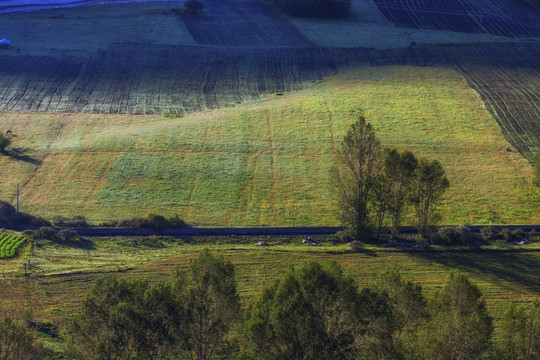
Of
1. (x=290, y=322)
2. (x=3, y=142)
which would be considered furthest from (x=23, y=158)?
(x=290, y=322)

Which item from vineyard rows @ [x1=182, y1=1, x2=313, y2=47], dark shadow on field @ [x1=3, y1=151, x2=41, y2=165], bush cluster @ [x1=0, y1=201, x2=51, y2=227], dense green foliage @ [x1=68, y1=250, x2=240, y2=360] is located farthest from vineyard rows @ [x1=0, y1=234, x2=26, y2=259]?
vineyard rows @ [x1=182, y1=1, x2=313, y2=47]

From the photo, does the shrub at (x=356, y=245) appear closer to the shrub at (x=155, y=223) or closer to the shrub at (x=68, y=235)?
the shrub at (x=155, y=223)

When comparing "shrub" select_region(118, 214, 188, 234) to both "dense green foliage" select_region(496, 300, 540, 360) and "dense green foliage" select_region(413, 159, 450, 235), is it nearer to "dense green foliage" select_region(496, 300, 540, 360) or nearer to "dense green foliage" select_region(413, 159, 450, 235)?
"dense green foliage" select_region(413, 159, 450, 235)

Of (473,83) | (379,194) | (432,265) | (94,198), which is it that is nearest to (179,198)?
(94,198)

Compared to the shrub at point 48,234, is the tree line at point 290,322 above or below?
below

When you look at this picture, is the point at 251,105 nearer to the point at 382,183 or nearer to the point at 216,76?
the point at 216,76

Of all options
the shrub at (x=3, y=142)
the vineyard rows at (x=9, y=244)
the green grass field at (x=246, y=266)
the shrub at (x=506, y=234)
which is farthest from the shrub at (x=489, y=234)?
the shrub at (x=3, y=142)
